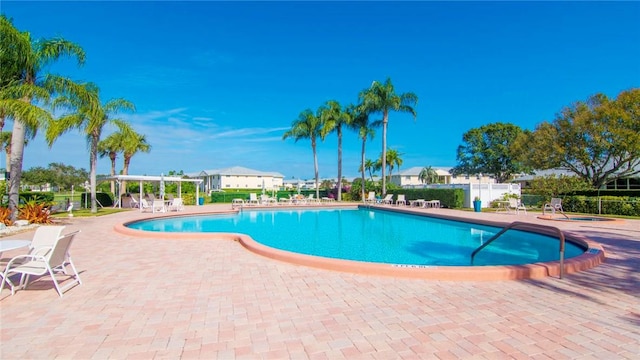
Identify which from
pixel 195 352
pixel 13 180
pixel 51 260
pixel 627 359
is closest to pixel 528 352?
pixel 627 359

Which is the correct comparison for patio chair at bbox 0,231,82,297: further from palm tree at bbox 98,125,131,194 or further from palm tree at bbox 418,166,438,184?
palm tree at bbox 418,166,438,184

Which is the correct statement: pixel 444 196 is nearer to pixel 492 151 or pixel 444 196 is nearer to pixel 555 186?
pixel 555 186

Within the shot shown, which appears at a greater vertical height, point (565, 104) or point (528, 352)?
point (565, 104)

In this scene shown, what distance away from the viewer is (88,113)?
54.6 ft

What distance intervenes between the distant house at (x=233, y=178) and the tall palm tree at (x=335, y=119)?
22.9 meters

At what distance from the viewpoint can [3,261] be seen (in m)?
6.00

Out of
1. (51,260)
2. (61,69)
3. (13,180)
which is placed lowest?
(51,260)

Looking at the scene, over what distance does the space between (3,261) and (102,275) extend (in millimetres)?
2380

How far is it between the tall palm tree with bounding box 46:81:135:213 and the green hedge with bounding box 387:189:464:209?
19.1 metres

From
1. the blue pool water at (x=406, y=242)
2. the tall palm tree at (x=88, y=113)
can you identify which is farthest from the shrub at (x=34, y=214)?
the blue pool water at (x=406, y=242)

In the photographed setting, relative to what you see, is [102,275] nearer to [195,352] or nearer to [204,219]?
[195,352]

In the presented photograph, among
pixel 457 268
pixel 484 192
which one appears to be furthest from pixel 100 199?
pixel 484 192

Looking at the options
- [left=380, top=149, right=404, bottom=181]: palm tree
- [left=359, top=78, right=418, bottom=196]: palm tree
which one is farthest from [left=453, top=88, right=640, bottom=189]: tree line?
[left=380, top=149, right=404, bottom=181]: palm tree

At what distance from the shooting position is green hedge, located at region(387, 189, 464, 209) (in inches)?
816
